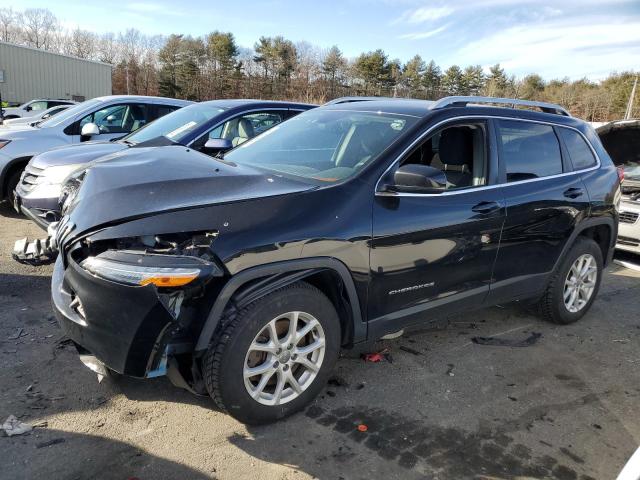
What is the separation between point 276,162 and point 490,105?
5.78 feet

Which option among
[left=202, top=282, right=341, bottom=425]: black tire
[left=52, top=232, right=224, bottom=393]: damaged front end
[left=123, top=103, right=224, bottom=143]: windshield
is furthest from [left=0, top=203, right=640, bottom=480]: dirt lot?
[left=123, top=103, right=224, bottom=143]: windshield

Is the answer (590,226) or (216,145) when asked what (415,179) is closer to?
(216,145)

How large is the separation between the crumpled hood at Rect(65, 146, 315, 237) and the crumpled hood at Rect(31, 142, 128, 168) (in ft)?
7.46

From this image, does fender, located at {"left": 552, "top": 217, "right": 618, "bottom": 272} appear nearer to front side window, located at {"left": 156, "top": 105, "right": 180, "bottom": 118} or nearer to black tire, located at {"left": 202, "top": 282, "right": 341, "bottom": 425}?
black tire, located at {"left": 202, "top": 282, "right": 341, "bottom": 425}

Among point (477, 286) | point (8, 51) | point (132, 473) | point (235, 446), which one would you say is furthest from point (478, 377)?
point (8, 51)

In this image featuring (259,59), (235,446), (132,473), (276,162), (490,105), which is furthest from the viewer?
(259,59)

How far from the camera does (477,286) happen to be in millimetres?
3684

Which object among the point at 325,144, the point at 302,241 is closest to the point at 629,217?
the point at 325,144

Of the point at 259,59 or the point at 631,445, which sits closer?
the point at 631,445

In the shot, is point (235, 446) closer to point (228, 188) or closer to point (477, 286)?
point (228, 188)

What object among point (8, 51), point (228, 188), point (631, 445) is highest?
point (8, 51)

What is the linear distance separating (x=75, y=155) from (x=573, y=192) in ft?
16.2

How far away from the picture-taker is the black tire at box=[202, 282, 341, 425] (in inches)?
101

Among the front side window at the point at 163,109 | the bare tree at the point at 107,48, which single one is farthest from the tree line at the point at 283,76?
the front side window at the point at 163,109
